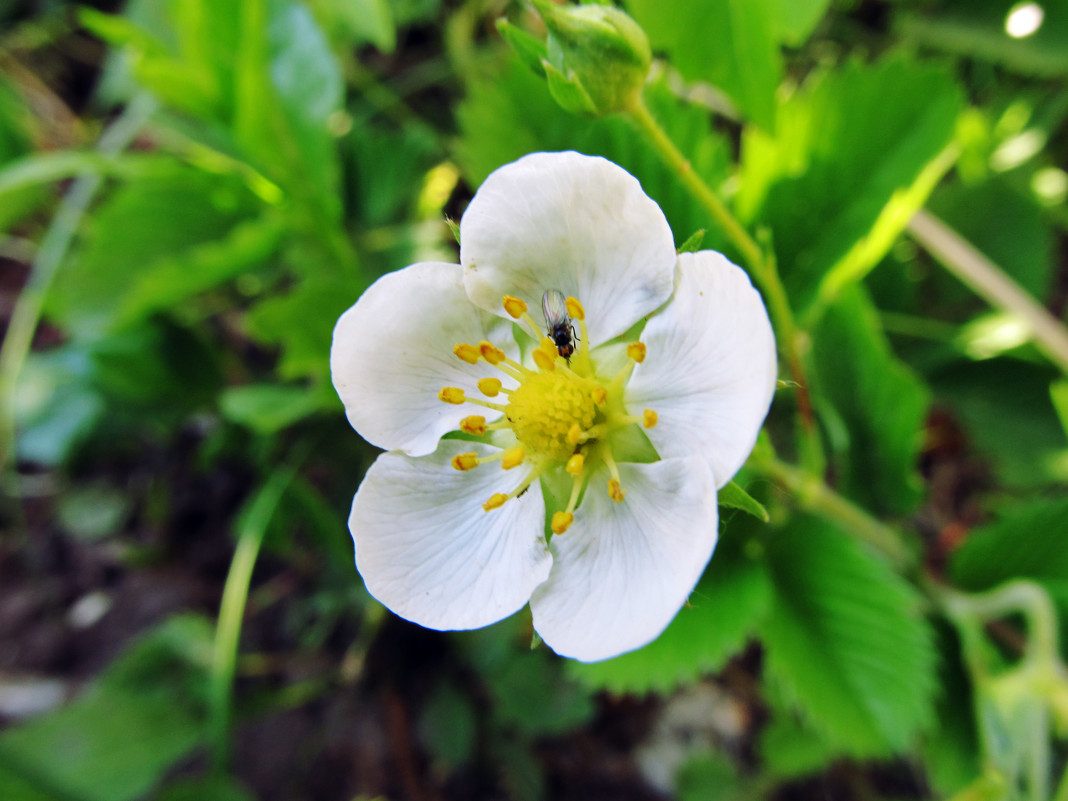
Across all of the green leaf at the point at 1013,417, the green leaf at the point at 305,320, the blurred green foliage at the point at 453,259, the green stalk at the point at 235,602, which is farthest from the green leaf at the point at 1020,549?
the green stalk at the point at 235,602

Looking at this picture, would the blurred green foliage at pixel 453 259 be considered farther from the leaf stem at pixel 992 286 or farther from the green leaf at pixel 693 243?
the green leaf at pixel 693 243

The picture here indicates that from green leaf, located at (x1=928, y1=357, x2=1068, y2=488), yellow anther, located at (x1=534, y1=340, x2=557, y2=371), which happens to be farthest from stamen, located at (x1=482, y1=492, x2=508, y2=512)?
green leaf, located at (x1=928, y1=357, x2=1068, y2=488)

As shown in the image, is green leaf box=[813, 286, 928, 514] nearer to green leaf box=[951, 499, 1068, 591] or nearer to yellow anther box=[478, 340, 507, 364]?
green leaf box=[951, 499, 1068, 591]

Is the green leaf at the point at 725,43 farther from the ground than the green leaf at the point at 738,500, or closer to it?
farther from the ground

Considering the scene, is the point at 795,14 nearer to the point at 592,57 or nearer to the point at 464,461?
the point at 592,57

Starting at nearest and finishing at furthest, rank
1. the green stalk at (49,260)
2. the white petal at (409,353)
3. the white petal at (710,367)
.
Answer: the white petal at (710,367)
the white petal at (409,353)
the green stalk at (49,260)

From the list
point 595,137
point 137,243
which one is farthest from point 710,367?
point 137,243

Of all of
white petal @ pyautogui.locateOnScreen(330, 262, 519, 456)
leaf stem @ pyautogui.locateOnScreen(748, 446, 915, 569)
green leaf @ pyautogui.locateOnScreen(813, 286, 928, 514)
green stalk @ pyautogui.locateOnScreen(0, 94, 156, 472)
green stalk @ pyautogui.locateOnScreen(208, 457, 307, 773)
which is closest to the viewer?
white petal @ pyautogui.locateOnScreen(330, 262, 519, 456)
